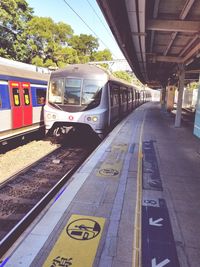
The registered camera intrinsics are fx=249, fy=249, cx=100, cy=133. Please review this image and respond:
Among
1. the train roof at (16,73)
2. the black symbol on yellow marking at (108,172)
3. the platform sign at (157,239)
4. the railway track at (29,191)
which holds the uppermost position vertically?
the train roof at (16,73)

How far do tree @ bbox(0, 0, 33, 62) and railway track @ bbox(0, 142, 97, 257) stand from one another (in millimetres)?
19586

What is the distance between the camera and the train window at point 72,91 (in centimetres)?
971

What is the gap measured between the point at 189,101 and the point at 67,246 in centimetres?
3720

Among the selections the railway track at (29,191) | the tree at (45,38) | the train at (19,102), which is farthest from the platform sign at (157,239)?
the tree at (45,38)

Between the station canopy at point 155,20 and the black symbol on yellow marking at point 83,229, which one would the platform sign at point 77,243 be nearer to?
the black symbol on yellow marking at point 83,229

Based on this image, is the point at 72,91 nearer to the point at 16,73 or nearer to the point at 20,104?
the point at 20,104

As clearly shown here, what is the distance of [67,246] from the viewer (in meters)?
3.14

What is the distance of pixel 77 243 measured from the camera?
3232 millimetres

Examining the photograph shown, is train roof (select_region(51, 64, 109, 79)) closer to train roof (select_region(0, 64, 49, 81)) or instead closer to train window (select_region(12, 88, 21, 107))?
train roof (select_region(0, 64, 49, 81))

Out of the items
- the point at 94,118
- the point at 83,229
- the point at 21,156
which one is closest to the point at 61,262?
the point at 83,229

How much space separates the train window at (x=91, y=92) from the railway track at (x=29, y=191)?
2227 millimetres

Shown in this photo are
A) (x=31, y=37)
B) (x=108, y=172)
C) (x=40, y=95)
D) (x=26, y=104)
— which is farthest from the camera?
(x=31, y=37)

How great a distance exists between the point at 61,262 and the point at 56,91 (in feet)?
25.8

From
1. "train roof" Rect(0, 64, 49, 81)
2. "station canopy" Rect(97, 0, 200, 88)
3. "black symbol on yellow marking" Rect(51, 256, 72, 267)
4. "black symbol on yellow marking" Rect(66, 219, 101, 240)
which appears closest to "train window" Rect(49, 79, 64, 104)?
"train roof" Rect(0, 64, 49, 81)
